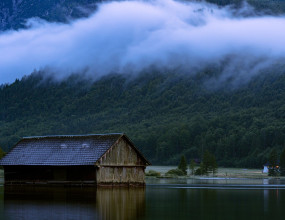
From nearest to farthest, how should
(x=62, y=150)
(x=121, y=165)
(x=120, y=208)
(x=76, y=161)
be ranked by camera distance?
(x=120, y=208) < (x=76, y=161) < (x=62, y=150) < (x=121, y=165)

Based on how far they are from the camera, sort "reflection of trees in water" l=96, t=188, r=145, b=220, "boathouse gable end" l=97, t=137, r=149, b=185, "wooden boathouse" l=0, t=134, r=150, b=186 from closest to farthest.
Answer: "reflection of trees in water" l=96, t=188, r=145, b=220, "wooden boathouse" l=0, t=134, r=150, b=186, "boathouse gable end" l=97, t=137, r=149, b=185

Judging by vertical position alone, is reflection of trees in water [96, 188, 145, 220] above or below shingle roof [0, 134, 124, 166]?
below

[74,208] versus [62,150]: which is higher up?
[62,150]

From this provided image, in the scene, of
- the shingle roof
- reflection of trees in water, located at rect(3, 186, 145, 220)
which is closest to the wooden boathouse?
the shingle roof

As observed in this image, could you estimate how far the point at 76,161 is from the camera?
57344 millimetres

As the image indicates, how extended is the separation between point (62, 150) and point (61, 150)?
12 cm

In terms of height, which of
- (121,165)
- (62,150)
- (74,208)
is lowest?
(74,208)

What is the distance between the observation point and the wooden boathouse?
2280 inches

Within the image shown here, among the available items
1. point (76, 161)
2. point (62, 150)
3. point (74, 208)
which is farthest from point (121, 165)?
point (74, 208)

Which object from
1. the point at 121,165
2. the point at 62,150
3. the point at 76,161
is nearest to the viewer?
the point at 76,161

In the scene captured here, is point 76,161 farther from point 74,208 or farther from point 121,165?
point 74,208

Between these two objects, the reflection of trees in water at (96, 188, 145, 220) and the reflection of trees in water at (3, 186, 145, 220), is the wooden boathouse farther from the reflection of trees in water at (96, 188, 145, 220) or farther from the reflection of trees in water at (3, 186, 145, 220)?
the reflection of trees in water at (96, 188, 145, 220)

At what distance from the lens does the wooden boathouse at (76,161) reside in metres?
57.9

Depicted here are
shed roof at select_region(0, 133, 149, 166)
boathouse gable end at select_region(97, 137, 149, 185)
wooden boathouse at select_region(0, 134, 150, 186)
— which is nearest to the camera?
shed roof at select_region(0, 133, 149, 166)
